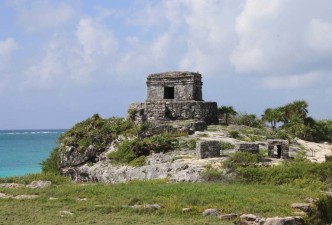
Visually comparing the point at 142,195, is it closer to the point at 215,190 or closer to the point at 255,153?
the point at 215,190

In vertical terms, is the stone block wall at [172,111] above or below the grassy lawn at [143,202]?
above

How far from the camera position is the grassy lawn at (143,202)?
49.7ft

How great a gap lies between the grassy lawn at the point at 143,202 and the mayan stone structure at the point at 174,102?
14614 millimetres

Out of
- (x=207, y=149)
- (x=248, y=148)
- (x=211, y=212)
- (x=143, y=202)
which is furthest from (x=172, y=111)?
(x=211, y=212)

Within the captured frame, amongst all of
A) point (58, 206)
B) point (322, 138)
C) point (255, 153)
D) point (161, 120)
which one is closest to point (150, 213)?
point (58, 206)

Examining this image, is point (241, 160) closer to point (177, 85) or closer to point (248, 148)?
point (248, 148)

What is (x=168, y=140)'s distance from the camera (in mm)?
29234

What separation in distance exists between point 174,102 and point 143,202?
59.6 ft

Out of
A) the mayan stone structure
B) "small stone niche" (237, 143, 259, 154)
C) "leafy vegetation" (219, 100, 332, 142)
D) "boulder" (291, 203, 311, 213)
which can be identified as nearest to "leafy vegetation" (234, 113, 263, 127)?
"leafy vegetation" (219, 100, 332, 142)

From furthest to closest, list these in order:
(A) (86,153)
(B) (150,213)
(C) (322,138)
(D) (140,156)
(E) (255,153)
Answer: (C) (322,138), (A) (86,153), (D) (140,156), (E) (255,153), (B) (150,213)

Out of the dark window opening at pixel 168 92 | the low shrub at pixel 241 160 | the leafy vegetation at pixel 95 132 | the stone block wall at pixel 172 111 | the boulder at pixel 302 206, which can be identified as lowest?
the boulder at pixel 302 206

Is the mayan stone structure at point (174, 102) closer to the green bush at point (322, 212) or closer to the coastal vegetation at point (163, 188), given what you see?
the coastal vegetation at point (163, 188)

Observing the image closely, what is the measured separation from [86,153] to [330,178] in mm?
14729

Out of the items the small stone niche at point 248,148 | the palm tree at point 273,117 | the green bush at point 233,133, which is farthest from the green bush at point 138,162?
the palm tree at point 273,117
